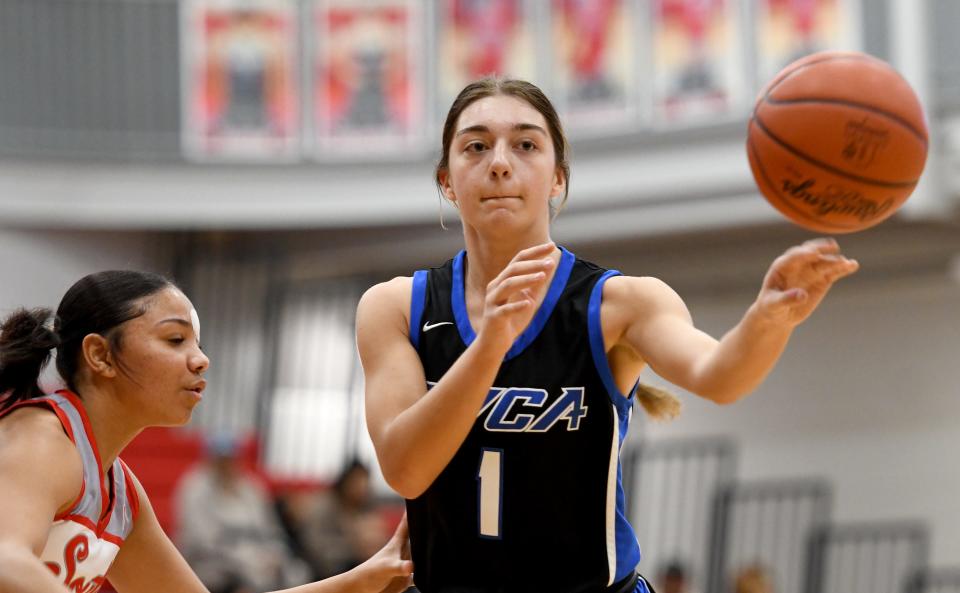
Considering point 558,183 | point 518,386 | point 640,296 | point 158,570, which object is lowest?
point 158,570

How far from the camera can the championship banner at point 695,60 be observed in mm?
10734

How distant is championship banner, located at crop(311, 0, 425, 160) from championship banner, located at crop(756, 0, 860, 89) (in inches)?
116

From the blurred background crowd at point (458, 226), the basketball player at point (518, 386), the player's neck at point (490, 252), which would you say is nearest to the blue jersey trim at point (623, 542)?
the basketball player at point (518, 386)

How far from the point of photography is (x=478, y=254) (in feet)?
11.5

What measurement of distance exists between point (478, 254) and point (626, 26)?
7.98 m

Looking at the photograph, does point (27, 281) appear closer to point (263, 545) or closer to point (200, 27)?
point (200, 27)

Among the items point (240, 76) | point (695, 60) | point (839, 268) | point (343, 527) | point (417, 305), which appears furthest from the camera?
point (240, 76)

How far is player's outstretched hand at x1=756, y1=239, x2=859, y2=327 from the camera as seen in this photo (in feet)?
8.94

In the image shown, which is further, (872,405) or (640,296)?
(872,405)

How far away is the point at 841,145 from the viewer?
9.86 feet

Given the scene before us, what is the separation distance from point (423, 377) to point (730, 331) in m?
0.78

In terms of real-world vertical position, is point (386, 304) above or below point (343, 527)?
above

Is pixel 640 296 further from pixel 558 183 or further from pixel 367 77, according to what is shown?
pixel 367 77

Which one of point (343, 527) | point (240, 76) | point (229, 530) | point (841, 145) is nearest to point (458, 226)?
point (240, 76)
